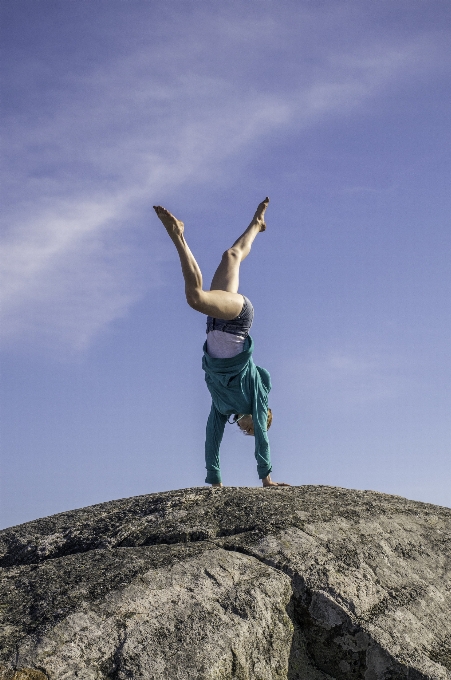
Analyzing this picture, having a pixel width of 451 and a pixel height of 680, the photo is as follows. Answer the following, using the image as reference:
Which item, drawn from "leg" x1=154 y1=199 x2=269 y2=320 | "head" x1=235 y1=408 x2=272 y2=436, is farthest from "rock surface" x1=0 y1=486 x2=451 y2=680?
"head" x1=235 y1=408 x2=272 y2=436

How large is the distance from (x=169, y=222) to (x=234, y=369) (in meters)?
2.03

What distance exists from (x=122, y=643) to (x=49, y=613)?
0.40 metres

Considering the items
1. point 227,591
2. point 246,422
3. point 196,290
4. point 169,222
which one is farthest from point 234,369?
point 227,591

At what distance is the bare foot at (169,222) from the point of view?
576 cm

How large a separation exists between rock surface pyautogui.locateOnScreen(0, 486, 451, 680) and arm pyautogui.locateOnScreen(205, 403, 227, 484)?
2138 mm

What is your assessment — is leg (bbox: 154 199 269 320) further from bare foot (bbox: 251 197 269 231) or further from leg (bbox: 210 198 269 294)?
bare foot (bbox: 251 197 269 231)

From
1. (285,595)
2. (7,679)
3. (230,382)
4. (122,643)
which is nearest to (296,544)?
(285,595)

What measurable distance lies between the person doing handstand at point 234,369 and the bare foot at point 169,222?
657mm

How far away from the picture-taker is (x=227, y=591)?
379 cm

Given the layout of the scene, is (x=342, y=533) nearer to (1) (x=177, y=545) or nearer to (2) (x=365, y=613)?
(2) (x=365, y=613)

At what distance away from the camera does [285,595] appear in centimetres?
399

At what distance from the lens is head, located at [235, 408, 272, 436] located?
7755 mm

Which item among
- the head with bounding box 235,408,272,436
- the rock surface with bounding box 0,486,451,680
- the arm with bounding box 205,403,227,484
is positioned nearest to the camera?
the rock surface with bounding box 0,486,451,680

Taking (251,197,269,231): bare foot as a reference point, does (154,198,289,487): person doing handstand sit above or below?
below
